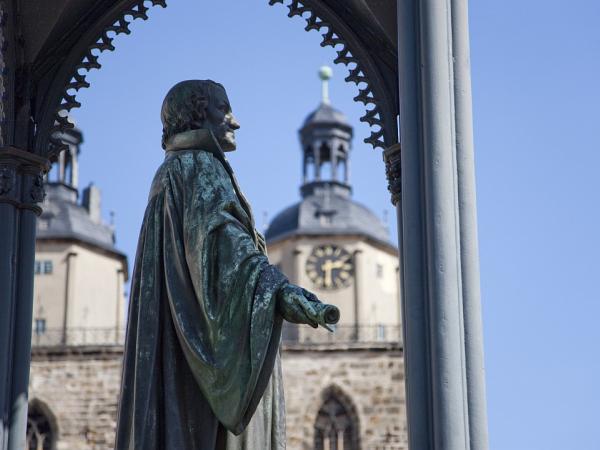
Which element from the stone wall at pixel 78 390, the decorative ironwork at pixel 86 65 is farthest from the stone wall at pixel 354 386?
the decorative ironwork at pixel 86 65

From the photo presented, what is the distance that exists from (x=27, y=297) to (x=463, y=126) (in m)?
3.79

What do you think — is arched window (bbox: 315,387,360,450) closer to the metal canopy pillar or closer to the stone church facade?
the stone church facade

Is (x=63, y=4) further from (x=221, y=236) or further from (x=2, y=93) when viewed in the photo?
(x=221, y=236)

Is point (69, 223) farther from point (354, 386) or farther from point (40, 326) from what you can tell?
point (354, 386)

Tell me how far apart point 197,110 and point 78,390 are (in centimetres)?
7049

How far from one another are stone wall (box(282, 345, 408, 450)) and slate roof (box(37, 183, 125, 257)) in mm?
10817

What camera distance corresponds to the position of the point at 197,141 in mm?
11148

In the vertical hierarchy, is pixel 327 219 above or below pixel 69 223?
above

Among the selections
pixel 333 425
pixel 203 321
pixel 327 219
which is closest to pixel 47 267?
pixel 327 219

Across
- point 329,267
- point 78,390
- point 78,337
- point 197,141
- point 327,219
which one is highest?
point 327,219

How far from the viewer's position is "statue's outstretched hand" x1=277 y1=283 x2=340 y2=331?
33.5 feet

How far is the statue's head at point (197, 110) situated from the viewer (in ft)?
36.9

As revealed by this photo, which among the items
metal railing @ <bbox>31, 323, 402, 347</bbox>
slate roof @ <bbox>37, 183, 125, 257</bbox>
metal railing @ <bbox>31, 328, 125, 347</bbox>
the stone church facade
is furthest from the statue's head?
slate roof @ <bbox>37, 183, 125, 257</bbox>

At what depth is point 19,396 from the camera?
532 inches
